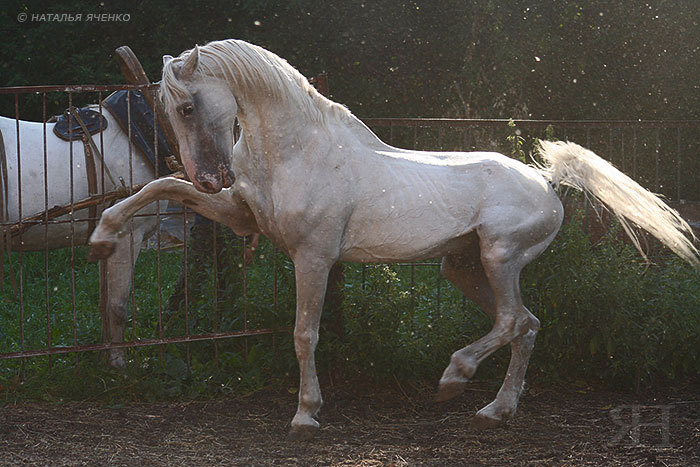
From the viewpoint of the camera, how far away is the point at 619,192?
180 inches

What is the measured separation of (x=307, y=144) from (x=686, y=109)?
420 inches

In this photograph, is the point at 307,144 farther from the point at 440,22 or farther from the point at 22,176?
the point at 440,22

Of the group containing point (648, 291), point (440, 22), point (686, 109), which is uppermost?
point (440, 22)

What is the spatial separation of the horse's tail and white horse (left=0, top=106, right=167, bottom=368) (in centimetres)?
273

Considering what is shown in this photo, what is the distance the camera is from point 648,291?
5.48 meters

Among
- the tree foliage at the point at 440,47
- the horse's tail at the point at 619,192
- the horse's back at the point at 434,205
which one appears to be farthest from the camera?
the tree foliage at the point at 440,47

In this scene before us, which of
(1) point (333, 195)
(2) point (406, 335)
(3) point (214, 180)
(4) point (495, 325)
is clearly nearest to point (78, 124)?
(3) point (214, 180)

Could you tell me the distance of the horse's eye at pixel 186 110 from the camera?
12.4 feet

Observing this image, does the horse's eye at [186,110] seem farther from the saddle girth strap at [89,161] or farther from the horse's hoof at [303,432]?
the saddle girth strap at [89,161]

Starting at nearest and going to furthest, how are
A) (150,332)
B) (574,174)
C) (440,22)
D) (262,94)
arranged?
1. (262,94)
2. (574,174)
3. (150,332)
4. (440,22)

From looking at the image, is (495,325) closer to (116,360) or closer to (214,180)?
(214,180)

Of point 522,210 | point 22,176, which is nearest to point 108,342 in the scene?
point 22,176

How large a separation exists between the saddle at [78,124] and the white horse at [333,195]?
1710mm

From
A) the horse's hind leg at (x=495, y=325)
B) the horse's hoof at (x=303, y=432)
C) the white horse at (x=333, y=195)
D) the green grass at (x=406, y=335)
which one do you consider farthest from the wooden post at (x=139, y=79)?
the horse's hoof at (x=303, y=432)
